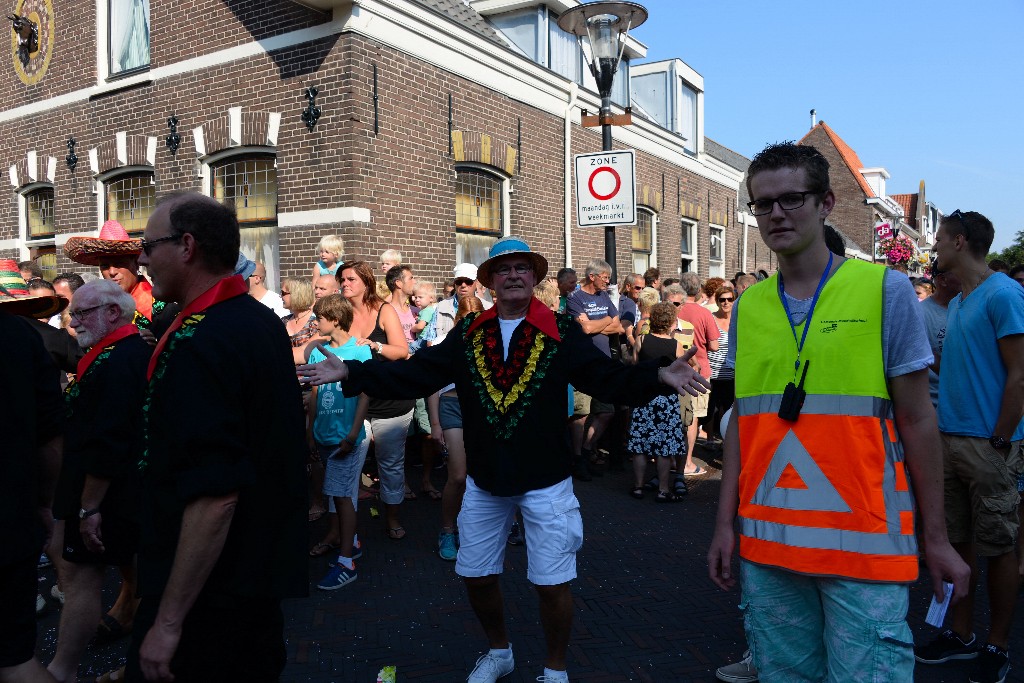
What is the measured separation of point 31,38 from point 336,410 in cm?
1161

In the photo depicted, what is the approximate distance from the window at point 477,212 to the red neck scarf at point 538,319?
7051 mm

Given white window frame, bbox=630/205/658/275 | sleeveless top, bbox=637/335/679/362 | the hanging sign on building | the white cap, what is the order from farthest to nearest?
white window frame, bbox=630/205/658/275
the hanging sign on building
sleeveless top, bbox=637/335/679/362
the white cap

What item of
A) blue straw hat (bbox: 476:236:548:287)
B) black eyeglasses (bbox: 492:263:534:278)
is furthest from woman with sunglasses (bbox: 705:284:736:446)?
black eyeglasses (bbox: 492:263:534:278)

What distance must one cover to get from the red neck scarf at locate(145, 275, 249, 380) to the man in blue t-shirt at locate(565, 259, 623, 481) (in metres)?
5.66

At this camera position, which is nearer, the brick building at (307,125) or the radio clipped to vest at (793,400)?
the radio clipped to vest at (793,400)

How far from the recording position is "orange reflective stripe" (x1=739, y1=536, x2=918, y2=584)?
1992mm

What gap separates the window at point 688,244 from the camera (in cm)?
1766

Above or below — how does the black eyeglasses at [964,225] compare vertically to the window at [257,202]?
below

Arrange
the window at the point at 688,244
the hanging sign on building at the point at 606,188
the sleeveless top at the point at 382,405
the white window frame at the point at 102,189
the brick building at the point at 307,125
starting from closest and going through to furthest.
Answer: the sleeveless top at the point at 382,405, the hanging sign on building at the point at 606,188, the brick building at the point at 307,125, the white window frame at the point at 102,189, the window at the point at 688,244

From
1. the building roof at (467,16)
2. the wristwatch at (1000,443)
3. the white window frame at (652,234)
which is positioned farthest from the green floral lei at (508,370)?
the white window frame at (652,234)

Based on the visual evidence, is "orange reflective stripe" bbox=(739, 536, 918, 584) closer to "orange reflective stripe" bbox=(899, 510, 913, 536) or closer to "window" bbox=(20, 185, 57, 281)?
"orange reflective stripe" bbox=(899, 510, 913, 536)

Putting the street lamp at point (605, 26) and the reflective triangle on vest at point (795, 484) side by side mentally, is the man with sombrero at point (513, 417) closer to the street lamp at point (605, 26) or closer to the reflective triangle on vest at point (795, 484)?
the reflective triangle on vest at point (795, 484)

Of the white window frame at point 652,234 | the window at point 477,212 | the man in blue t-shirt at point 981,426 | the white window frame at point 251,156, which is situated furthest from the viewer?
the white window frame at point 652,234

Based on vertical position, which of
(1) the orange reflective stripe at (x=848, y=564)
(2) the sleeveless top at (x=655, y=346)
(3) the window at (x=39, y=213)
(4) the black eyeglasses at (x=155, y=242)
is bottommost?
(1) the orange reflective stripe at (x=848, y=564)
